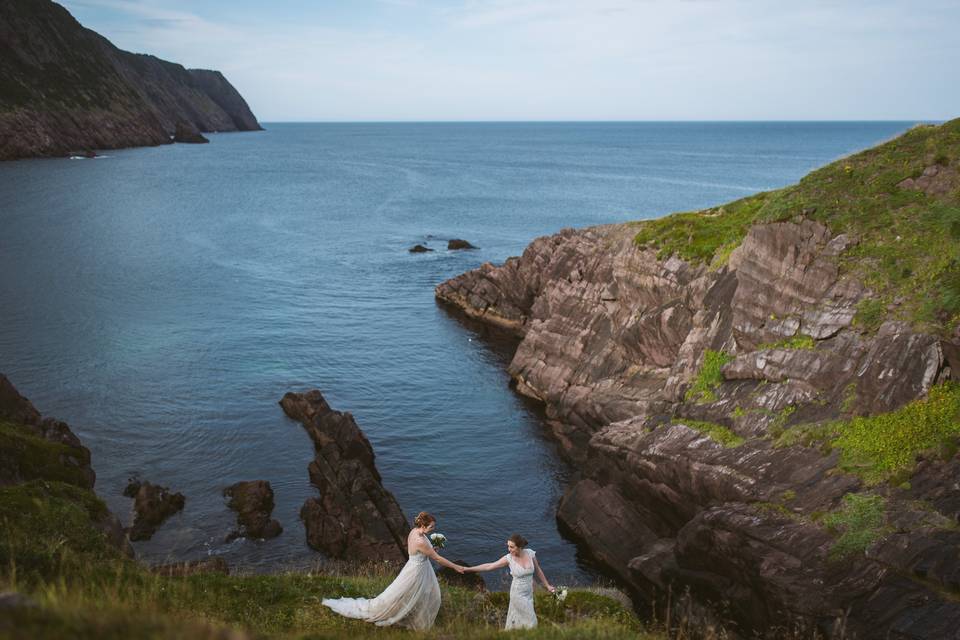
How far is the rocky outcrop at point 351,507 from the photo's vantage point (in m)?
29.5

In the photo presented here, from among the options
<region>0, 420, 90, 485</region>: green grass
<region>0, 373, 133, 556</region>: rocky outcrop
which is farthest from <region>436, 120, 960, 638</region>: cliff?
<region>0, 420, 90, 485</region>: green grass

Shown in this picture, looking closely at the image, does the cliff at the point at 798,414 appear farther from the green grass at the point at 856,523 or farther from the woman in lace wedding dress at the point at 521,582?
the woman in lace wedding dress at the point at 521,582

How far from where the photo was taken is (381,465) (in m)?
37.4

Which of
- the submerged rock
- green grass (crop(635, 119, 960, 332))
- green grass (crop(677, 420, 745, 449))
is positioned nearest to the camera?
green grass (crop(635, 119, 960, 332))

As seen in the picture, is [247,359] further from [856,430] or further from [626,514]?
[856,430]

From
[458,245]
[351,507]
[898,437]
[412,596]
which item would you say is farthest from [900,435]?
[458,245]

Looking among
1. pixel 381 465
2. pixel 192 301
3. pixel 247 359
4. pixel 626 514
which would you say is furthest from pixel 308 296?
pixel 626 514

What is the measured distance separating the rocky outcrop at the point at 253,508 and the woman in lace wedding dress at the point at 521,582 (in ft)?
60.5

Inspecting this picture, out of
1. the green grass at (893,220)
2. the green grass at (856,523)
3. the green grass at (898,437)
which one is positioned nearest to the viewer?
the green grass at (856,523)

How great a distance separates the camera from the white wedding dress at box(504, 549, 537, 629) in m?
14.6

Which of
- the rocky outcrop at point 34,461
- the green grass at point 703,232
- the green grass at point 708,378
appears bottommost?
the rocky outcrop at point 34,461

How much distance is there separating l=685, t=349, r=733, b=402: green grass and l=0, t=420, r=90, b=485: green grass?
82.0ft

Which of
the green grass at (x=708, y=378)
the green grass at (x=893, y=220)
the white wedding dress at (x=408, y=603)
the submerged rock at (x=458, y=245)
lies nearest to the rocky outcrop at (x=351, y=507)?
the green grass at (x=708, y=378)

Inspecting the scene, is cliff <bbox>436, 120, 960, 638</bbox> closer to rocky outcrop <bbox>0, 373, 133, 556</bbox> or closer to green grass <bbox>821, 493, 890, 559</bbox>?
green grass <bbox>821, 493, 890, 559</bbox>
